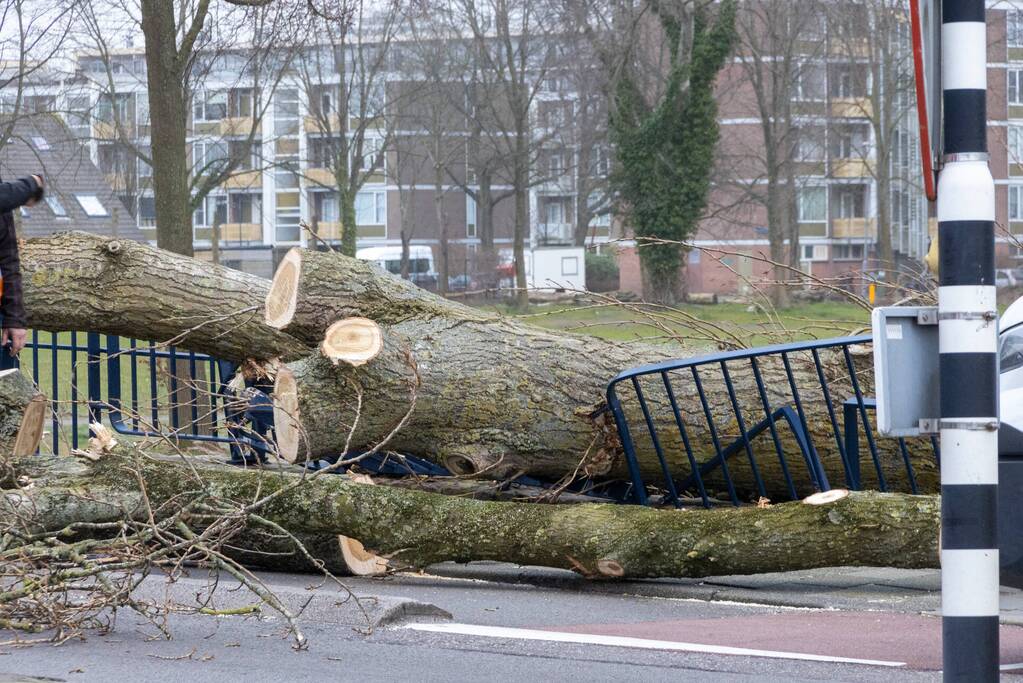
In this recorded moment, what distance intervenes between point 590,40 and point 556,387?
1383 inches

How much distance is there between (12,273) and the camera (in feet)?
26.2

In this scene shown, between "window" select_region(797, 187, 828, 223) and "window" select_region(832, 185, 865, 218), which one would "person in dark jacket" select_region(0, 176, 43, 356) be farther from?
"window" select_region(832, 185, 865, 218)

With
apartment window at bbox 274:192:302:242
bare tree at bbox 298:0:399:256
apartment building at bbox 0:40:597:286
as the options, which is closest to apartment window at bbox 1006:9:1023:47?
apartment building at bbox 0:40:597:286

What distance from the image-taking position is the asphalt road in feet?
15.8

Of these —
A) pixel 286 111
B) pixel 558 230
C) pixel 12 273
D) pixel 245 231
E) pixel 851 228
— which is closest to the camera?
pixel 12 273

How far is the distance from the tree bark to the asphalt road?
7.23 ft

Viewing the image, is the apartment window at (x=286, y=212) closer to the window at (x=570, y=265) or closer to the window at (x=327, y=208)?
the window at (x=327, y=208)

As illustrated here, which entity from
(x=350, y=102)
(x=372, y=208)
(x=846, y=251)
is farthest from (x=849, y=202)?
(x=350, y=102)

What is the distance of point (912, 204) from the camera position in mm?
61781

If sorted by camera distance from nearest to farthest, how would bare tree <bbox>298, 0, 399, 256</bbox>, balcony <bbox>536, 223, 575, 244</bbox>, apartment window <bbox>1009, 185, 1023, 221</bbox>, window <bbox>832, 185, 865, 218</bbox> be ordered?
1. bare tree <bbox>298, 0, 399, 256</bbox>
2. apartment window <bbox>1009, 185, 1023, 221</bbox>
3. window <bbox>832, 185, 865, 218</bbox>
4. balcony <bbox>536, 223, 575, 244</bbox>

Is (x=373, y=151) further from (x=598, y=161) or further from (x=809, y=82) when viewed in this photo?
(x=809, y=82)

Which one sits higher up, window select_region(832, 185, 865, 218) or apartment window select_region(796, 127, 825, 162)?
apartment window select_region(796, 127, 825, 162)

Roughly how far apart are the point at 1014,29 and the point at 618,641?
38654 millimetres

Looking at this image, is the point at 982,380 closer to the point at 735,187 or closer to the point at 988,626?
the point at 988,626
